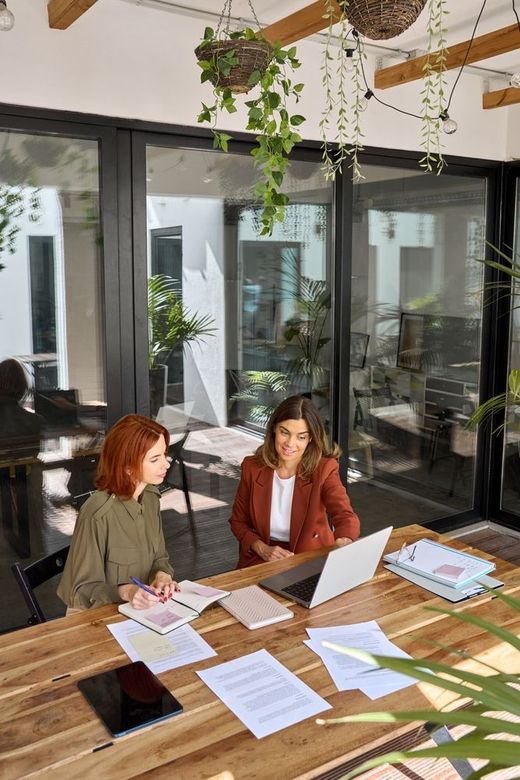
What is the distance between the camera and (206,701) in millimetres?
1773

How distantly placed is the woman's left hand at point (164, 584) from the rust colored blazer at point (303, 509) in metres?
0.61

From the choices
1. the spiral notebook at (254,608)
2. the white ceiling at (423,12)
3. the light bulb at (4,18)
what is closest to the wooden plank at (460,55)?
the white ceiling at (423,12)

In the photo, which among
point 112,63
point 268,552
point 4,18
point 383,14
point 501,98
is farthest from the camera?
point 501,98

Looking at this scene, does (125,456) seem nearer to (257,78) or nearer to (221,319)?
(257,78)

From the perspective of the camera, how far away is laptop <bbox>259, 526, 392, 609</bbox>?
7.26 ft

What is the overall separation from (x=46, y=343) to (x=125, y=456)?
44.6 inches

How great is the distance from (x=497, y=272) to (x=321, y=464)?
2688 millimetres

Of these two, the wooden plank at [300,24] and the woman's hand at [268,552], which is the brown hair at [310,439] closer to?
the woman's hand at [268,552]

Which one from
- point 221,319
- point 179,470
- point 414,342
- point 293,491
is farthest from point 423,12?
point 179,470

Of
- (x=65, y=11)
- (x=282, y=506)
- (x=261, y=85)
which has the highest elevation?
(x=65, y=11)

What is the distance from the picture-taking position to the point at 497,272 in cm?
513

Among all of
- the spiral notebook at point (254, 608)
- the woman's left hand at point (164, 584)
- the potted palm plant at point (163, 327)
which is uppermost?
the potted palm plant at point (163, 327)

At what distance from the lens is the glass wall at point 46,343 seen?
3.29m

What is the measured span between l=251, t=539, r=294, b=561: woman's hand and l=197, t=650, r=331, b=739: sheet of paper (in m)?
0.85
